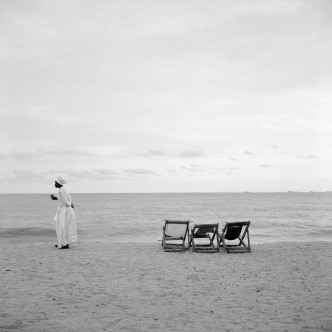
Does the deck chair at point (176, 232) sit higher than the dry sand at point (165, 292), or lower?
higher

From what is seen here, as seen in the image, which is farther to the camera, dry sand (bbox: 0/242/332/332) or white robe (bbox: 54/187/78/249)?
white robe (bbox: 54/187/78/249)

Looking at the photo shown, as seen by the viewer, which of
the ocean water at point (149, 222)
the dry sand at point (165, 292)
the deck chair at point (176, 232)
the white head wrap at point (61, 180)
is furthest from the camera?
the ocean water at point (149, 222)

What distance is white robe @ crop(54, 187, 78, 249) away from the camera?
11.1 meters

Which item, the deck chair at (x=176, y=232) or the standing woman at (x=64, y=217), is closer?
the standing woman at (x=64, y=217)

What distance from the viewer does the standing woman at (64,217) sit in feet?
36.3

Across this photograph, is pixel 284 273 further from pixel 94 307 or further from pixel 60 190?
pixel 60 190

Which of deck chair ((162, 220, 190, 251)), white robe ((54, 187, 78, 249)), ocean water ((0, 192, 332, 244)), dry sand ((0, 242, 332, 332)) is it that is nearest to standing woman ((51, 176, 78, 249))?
white robe ((54, 187, 78, 249))

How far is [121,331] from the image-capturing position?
4.47 metres

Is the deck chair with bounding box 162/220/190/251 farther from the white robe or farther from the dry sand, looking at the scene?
the white robe

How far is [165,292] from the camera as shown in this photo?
6.41 meters

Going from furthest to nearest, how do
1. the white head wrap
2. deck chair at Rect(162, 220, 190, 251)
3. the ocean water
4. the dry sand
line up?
the ocean water
deck chair at Rect(162, 220, 190, 251)
the white head wrap
the dry sand

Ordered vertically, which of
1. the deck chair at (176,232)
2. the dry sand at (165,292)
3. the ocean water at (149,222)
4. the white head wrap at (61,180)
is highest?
the white head wrap at (61,180)

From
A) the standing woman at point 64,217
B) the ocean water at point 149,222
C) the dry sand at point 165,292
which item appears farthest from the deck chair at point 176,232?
the ocean water at point 149,222

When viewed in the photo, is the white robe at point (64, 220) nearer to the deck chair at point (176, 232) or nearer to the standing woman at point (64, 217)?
the standing woman at point (64, 217)
